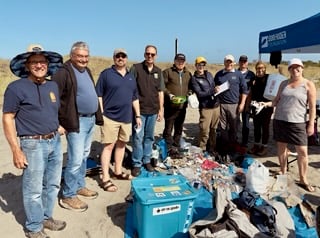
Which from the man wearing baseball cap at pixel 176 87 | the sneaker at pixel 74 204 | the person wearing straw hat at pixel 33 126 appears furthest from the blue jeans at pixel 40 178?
the man wearing baseball cap at pixel 176 87

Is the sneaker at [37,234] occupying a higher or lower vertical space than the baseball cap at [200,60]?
lower

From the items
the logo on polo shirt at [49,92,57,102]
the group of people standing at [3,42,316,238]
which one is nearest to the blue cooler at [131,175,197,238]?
the group of people standing at [3,42,316,238]

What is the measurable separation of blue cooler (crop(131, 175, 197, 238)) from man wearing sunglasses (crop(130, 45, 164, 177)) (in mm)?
1696

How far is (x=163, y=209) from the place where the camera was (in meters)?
2.65

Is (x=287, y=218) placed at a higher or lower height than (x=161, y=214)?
lower

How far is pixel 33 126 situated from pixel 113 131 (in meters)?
1.44

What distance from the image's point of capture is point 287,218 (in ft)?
9.76

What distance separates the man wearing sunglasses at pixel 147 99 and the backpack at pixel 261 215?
1.93 meters

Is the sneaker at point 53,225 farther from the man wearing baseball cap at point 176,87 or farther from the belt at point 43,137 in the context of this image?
the man wearing baseball cap at point 176,87

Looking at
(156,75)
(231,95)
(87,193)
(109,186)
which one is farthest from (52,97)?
(231,95)

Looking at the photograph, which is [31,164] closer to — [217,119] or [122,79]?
[122,79]

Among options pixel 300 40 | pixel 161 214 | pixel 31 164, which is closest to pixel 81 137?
pixel 31 164

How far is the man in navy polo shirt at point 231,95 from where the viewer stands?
5.31 m

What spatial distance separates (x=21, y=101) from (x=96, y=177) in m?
2.31
